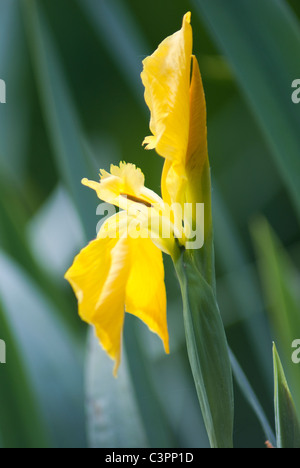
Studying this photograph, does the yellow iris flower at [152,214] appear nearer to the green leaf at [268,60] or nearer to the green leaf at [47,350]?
the green leaf at [268,60]

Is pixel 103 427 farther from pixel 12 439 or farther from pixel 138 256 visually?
pixel 138 256

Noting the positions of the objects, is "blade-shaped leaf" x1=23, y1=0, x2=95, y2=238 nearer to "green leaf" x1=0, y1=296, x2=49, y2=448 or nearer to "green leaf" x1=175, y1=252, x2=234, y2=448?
"green leaf" x1=0, y1=296, x2=49, y2=448

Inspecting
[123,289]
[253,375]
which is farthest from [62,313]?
[123,289]

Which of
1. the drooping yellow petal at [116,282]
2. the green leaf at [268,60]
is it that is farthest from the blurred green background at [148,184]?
the drooping yellow petal at [116,282]

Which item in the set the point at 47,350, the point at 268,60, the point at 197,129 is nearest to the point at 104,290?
the point at 197,129

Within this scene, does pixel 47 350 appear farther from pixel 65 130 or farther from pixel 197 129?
pixel 197 129

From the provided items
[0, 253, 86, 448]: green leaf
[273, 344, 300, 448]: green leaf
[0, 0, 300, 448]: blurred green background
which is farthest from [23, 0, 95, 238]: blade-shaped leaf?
[273, 344, 300, 448]: green leaf
